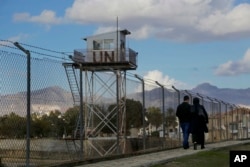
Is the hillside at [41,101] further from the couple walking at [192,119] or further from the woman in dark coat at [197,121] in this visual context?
the woman in dark coat at [197,121]

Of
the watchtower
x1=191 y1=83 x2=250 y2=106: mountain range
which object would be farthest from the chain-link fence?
x1=191 y1=83 x2=250 y2=106: mountain range

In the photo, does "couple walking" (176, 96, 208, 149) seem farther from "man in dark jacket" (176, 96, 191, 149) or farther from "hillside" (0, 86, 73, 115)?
"hillside" (0, 86, 73, 115)

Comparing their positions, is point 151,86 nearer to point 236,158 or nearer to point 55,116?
point 55,116

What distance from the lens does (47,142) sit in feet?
44.2

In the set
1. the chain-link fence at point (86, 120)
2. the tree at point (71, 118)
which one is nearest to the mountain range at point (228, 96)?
the chain-link fence at point (86, 120)

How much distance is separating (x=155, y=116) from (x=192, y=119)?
129 centimetres

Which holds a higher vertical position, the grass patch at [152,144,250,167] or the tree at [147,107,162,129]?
the tree at [147,107,162,129]

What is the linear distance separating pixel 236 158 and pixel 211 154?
992 centimetres

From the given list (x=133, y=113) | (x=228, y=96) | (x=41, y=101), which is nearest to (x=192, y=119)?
(x=133, y=113)

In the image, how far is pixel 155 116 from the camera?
21625mm

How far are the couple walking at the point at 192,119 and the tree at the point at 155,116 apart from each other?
0.88 metres

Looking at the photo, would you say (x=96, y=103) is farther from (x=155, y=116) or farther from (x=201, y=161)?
(x=201, y=161)

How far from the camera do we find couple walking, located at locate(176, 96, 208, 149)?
68.2ft

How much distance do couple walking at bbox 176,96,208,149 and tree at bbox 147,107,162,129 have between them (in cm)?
88
